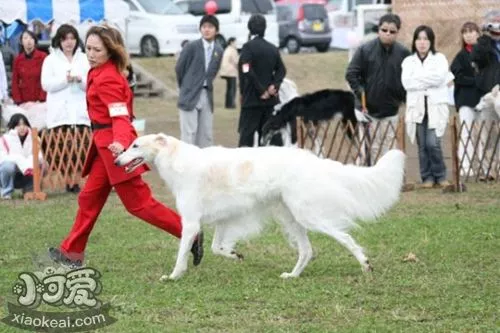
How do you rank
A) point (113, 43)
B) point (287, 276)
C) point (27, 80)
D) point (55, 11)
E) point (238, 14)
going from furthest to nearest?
1. point (238, 14)
2. point (55, 11)
3. point (27, 80)
4. point (113, 43)
5. point (287, 276)

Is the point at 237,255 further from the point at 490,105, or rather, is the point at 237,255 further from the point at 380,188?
the point at 490,105

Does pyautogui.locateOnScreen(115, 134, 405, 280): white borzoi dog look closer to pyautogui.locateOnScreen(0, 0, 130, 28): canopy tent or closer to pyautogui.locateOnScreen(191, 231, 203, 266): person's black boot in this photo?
pyautogui.locateOnScreen(191, 231, 203, 266): person's black boot

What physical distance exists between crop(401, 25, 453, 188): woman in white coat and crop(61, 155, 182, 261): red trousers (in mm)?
5335

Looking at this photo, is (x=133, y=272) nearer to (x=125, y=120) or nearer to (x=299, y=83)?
(x=125, y=120)

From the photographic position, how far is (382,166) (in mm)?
8883

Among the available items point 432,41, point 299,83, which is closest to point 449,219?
point 432,41

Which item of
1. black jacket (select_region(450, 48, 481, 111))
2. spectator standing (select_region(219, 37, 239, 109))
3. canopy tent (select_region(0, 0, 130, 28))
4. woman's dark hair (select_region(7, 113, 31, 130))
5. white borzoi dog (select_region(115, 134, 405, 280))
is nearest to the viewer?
white borzoi dog (select_region(115, 134, 405, 280))

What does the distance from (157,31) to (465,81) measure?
17045 mm

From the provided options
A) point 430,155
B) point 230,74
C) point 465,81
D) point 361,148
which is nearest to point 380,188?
point 430,155

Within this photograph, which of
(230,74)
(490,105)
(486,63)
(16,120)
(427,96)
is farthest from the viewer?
(230,74)

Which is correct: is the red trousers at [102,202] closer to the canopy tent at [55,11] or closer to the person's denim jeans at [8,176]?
the person's denim jeans at [8,176]

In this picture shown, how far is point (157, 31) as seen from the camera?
101 feet

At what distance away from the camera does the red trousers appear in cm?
914

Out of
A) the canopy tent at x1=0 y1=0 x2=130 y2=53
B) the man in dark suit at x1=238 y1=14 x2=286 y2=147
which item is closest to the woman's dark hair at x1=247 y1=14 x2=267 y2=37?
the man in dark suit at x1=238 y1=14 x2=286 y2=147
